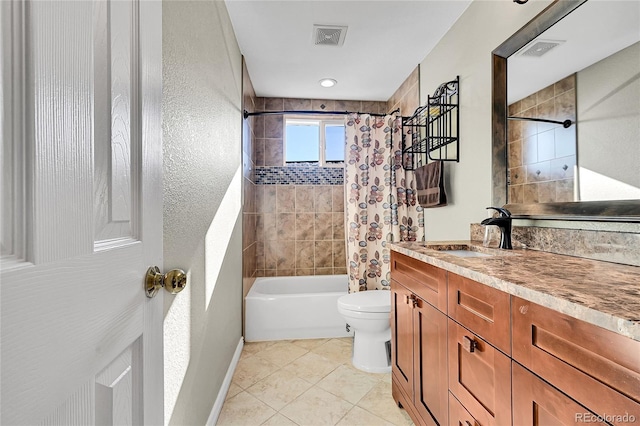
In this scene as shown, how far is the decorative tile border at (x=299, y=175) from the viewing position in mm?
3270

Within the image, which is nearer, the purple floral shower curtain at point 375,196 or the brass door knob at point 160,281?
the brass door knob at point 160,281

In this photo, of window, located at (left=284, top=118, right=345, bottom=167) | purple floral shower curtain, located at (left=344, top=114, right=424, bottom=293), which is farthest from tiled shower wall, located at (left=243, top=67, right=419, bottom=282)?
purple floral shower curtain, located at (left=344, top=114, right=424, bottom=293)

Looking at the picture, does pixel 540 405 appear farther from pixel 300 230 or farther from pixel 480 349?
pixel 300 230

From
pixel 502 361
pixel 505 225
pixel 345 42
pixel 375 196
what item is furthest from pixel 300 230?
pixel 502 361

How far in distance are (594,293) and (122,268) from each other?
96 centimetres

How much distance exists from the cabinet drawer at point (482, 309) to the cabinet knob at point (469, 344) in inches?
1.3

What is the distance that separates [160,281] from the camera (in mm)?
675

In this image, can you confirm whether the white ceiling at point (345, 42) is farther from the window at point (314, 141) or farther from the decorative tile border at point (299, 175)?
the decorative tile border at point (299, 175)

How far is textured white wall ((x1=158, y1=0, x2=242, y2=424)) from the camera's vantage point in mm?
1024

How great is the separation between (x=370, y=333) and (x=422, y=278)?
94 centimetres

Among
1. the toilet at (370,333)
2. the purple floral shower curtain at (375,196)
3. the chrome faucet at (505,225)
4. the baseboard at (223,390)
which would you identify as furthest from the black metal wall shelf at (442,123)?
the baseboard at (223,390)

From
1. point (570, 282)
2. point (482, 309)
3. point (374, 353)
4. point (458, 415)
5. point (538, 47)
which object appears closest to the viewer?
point (570, 282)

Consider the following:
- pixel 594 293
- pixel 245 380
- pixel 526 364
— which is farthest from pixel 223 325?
pixel 594 293

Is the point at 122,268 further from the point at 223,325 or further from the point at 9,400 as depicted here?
the point at 223,325
